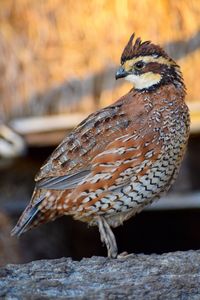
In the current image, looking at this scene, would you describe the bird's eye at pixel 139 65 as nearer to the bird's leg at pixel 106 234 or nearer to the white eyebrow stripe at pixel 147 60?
the white eyebrow stripe at pixel 147 60

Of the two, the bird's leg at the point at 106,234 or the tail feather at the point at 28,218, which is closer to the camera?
the bird's leg at the point at 106,234

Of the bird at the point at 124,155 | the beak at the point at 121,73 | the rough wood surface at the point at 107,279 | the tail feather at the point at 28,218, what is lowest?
the rough wood surface at the point at 107,279

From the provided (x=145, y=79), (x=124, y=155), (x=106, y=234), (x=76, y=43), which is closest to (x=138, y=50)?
(x=145, y=79)

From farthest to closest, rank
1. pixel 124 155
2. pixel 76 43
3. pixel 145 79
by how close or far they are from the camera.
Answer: pixel 76 43, pixel 145 79, pixel 124 155

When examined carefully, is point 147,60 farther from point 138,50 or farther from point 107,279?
point 107,279

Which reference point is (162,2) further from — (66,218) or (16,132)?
(66,218)

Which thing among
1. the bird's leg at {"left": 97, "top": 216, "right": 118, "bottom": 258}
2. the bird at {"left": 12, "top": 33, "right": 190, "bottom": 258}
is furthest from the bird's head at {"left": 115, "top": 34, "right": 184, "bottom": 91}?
the bird's leg at {"left": 97, "top": 216, "right": 118, "bottom": 258}

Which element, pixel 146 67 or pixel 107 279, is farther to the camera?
pixel 146 67

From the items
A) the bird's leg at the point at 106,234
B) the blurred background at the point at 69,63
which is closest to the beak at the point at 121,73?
the bird's leg at the point at 106,234

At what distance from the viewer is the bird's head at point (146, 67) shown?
586 centimetres

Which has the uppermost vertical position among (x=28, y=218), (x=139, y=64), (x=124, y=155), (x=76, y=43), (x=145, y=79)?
(x=76, y=43)

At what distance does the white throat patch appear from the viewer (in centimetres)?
595

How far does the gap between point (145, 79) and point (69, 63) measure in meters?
3.45

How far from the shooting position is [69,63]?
9328 millimetres
